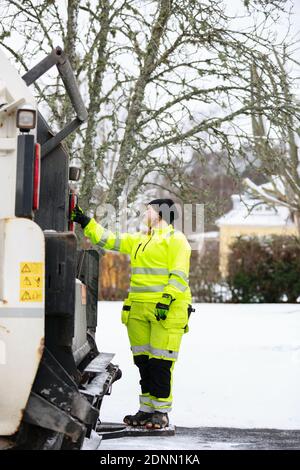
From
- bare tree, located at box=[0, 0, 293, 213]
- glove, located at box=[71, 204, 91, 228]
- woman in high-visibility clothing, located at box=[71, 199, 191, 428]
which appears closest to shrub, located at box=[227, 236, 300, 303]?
bare tree, located at box=[0, 0, 293, 213]

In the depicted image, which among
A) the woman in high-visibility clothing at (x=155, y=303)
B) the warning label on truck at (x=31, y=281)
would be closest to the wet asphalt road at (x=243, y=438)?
the woman in high-visibility clothing at (x=155, y=303)

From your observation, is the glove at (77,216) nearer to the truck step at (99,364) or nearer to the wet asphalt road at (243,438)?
the truck step at (99,364)

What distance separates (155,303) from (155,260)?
0.34 m

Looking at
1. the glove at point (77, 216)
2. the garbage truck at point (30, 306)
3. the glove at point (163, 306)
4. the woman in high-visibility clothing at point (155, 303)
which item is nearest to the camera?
the garbage truck at point (30, 306)

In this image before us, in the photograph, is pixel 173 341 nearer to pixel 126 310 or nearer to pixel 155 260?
pixel 126 310

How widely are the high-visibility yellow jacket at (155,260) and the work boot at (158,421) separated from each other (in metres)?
Result: 0.85

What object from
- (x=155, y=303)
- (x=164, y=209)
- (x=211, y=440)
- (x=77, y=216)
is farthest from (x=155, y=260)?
(x=211, y=440)

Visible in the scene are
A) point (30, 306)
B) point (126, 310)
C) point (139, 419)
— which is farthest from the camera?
point (126, 310)

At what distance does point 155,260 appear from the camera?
6066 millimetres

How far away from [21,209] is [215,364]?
21.9 feet

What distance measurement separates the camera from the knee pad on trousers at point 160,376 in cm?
591

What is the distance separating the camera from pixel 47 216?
204 inches

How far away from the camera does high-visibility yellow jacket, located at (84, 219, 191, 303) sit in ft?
19.5
